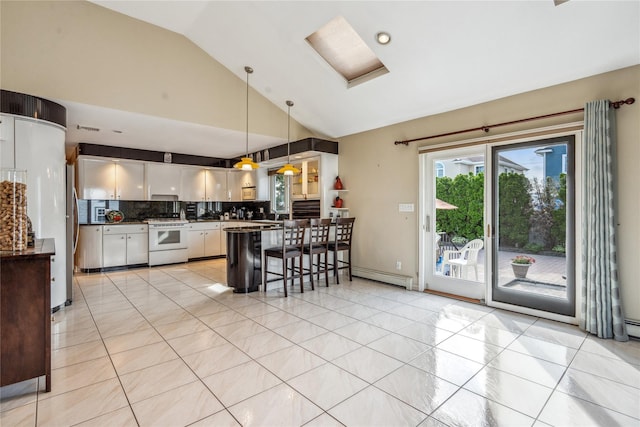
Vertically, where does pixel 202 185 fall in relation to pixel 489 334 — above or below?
above

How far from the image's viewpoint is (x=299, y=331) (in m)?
3.11

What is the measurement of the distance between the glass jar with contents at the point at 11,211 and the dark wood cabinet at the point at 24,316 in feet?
0.38

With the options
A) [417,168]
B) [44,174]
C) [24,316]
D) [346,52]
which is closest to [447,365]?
[417,168]

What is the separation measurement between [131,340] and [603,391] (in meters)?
3.77

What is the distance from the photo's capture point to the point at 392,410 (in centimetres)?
189

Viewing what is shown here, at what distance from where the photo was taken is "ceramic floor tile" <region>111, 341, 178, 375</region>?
242 centimetres

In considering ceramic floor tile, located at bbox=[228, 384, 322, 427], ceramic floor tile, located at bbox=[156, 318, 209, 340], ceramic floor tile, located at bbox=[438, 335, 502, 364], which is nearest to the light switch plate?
ceramic floor tile, located at bbox=[438, 335, 502, 364]

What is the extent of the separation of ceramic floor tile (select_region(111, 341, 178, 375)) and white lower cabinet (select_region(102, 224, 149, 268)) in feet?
13.4

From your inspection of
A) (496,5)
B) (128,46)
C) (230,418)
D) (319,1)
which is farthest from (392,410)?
(128,46)

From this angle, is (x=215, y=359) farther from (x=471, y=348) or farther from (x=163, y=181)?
(x=163, y=181)

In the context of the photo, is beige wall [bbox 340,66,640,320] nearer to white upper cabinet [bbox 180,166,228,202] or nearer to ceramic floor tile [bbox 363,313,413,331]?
ceramic floor tile [bbox 363,313,413,331]

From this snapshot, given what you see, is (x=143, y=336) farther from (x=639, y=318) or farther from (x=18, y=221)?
(x=639, y=318)

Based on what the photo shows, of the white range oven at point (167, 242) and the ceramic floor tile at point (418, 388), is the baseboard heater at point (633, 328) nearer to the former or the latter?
the ceramic floor tile at point (418, 388)

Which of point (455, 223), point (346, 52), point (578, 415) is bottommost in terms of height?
point (578, 415)
